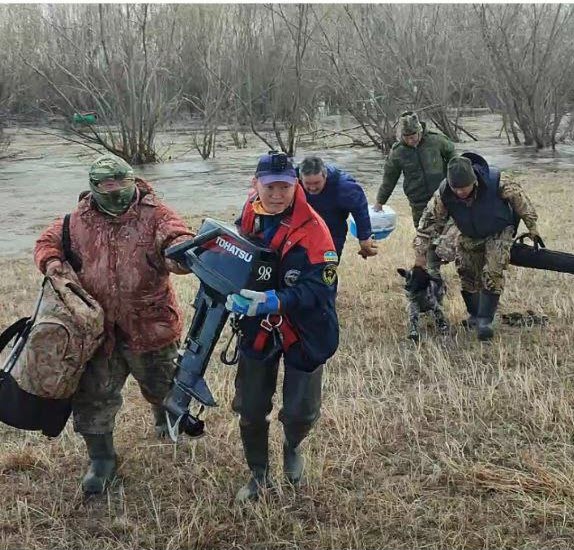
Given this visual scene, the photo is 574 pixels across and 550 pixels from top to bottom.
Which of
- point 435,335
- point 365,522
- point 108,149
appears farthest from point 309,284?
point 108,149

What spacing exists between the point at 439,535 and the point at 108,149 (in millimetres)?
22174

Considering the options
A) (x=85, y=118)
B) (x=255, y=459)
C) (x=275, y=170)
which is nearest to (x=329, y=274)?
(x=275, y=170)

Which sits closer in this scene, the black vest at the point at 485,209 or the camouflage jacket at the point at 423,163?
the black vest at the point at 485,209

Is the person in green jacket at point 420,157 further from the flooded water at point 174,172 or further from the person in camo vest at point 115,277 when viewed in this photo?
the flooded water at point 174,172

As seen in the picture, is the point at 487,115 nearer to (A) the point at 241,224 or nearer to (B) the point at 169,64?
(B) the point at 169,64

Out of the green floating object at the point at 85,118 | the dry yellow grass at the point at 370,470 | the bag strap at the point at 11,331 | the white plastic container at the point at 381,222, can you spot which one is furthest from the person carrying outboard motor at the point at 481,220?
the green floating object at the point at 85,118

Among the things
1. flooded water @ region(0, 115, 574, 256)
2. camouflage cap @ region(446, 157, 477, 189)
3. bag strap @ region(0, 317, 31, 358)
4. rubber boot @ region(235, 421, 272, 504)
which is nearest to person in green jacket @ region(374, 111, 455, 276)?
camouflage cap @ region(446, 157, 477, 189)

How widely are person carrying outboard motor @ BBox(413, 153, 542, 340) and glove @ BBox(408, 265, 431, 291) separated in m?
0.02

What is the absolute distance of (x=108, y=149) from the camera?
23750 mm

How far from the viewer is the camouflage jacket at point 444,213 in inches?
217

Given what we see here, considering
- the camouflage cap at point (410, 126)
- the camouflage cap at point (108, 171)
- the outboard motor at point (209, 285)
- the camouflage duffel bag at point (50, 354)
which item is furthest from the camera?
the camouflage cap at point (410, 126)

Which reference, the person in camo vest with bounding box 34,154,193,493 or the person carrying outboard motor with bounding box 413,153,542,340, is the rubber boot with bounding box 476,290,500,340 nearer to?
the person carrying outboard motor with bounding box 413,153,542,340

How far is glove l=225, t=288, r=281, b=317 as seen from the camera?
2875mm

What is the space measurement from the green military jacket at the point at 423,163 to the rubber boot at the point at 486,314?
1.72 metres
